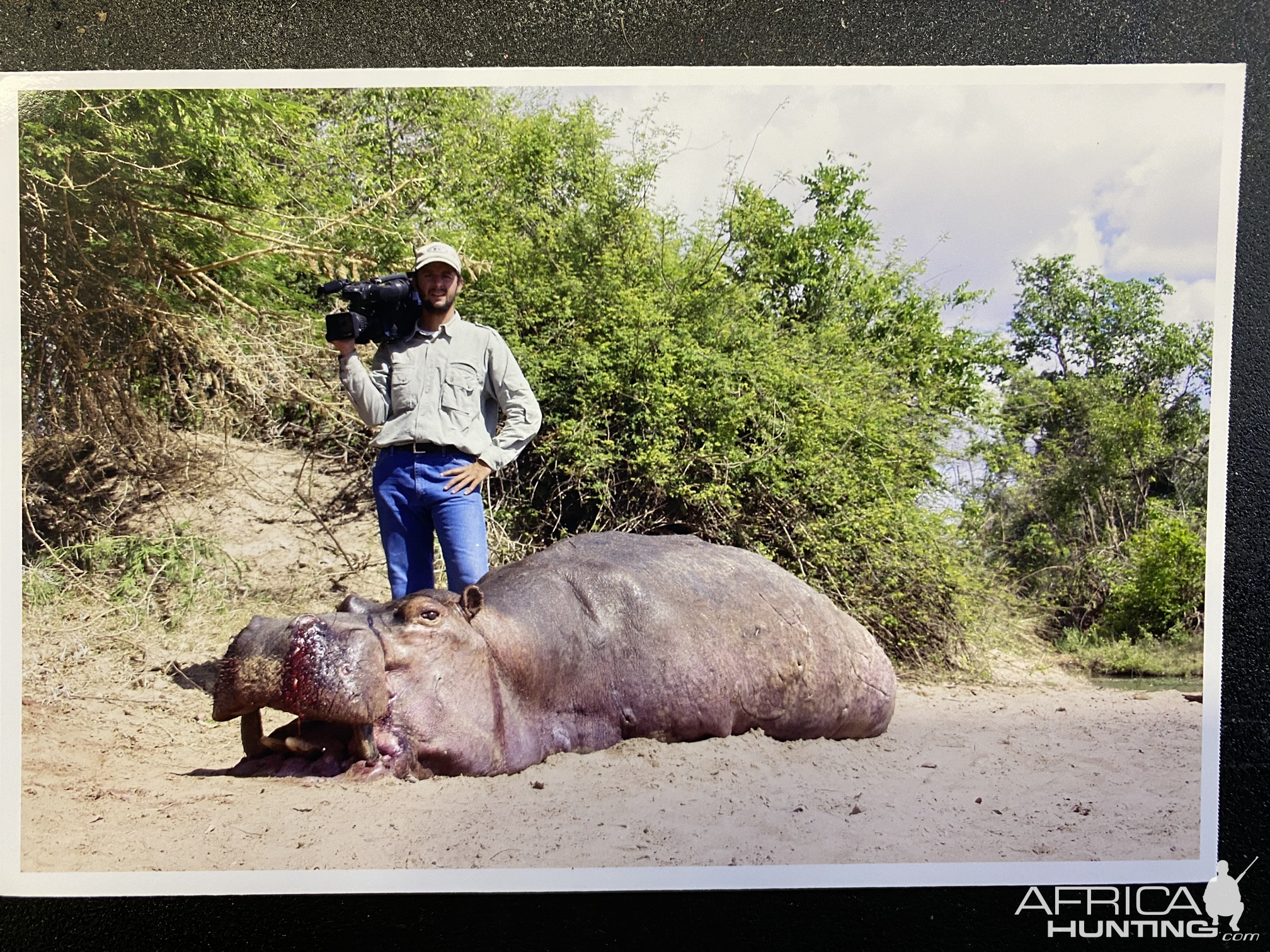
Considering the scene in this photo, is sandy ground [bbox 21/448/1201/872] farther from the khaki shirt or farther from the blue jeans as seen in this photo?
the khaki shirt

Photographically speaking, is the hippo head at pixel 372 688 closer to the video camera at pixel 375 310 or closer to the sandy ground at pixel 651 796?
the sandy ground at pixel 651 796

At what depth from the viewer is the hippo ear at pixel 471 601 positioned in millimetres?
3455

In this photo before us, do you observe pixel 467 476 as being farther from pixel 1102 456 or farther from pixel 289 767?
pixel 1102 456

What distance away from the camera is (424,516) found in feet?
13.3

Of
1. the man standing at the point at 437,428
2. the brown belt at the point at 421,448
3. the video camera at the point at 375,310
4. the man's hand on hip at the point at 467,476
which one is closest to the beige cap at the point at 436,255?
the man standing at the point at 437,428

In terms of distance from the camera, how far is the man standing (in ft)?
12.9

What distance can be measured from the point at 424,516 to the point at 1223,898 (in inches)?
148

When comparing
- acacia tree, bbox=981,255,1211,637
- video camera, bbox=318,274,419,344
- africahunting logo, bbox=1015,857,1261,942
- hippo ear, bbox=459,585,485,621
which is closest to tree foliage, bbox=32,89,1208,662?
acacia tree, bbox=981,255,1211,637

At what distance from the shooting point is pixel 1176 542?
14.7 feet

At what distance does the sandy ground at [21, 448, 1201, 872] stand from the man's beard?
186cm

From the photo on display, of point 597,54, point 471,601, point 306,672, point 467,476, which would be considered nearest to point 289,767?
point 306,672

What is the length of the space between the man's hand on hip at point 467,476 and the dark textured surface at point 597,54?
64.7 inches

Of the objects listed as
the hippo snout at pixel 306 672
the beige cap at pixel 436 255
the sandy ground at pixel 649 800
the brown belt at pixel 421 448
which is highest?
the beige cap at pixel 436 255

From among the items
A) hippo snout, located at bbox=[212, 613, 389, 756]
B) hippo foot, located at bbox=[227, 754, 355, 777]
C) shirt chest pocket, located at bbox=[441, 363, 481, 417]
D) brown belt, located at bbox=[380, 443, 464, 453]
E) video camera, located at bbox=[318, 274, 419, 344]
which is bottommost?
hippo foot, located at bbox=[227, 754, 355, 777]
